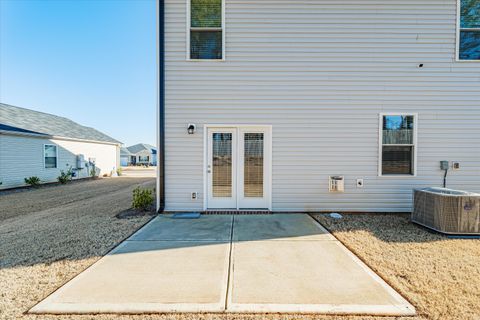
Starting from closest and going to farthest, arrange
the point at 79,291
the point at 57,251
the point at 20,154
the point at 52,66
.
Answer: the point at 79,291
the point at 57,251
the point at 20,154
the point at 52,66

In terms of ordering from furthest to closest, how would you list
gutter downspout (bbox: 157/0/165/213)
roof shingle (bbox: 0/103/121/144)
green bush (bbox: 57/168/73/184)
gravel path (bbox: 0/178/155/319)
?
green bush (bbox: 57/168/73/184) → roof shingle (bbox: 0/103/121/144) → gutter downspout (bbox: 157/0/165/213) → gravel path (bbox: 0/178/155/319)

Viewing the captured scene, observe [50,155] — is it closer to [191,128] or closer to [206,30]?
[191,128]

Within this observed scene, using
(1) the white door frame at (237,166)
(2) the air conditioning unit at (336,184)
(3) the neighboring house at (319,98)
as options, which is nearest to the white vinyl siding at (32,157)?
(3) the neighboring house at (319,98)

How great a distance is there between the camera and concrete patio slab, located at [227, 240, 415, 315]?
205cm

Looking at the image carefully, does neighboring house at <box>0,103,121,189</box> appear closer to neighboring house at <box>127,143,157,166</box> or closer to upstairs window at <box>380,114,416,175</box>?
upstairs window at <box>380,114,416,175</box>

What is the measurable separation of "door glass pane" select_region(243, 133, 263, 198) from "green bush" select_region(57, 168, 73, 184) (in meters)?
11.3

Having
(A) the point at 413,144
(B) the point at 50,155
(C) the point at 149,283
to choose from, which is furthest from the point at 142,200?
(B) the point at 50,155

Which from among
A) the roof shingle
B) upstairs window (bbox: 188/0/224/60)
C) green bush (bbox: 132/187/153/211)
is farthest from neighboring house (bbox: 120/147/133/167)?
upstairs window (bbox: 188/0/224/60)

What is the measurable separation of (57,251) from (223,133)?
3.63 meters

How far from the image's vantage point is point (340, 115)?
205 inches

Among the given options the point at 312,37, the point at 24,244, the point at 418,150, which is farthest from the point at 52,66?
the point at 418,150

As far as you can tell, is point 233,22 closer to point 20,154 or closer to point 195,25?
point 195,25

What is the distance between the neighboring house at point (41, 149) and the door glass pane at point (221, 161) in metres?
10.1

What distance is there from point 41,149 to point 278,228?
12948 millimetres
